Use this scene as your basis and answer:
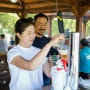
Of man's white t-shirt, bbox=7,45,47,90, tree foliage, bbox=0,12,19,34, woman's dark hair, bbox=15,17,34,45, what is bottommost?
man's white t-shirt, bbox=7,45,47,90

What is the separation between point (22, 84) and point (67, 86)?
0.38 metres

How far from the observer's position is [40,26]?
243 cm

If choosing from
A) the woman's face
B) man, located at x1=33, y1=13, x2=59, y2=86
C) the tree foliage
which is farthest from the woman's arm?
the tree foliage

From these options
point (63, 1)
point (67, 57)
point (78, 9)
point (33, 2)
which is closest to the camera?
point (67, 57)

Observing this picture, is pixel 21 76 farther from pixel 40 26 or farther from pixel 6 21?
pixel 6 21

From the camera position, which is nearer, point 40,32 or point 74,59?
point 74,59

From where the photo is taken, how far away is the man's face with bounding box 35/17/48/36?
241 centimetres

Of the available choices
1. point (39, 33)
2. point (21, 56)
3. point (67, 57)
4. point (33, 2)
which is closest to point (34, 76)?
point (21, 56)

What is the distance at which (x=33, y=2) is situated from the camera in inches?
329

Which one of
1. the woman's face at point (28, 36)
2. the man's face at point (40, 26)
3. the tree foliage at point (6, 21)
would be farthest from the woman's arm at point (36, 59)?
the tree foliage at point (6, 21)

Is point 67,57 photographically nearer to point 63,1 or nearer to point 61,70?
point 61,70

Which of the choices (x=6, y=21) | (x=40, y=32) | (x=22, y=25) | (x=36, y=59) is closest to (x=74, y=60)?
(x=36, y=59)

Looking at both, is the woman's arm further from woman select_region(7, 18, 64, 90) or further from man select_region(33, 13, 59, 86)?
man select_region(33, 13, 59, 86)

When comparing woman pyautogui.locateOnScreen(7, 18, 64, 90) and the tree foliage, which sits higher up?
the tree foliage
